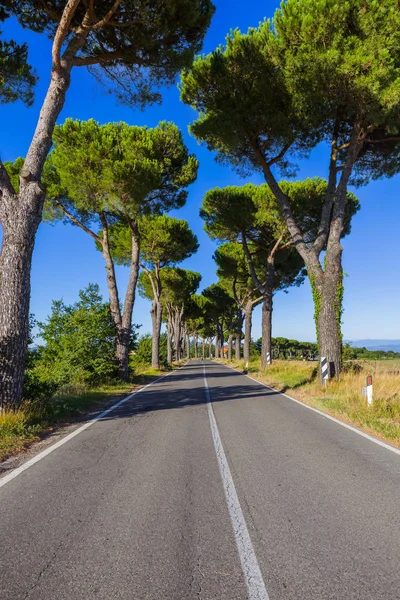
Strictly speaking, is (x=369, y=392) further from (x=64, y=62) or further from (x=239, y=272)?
(x=239, y=272)

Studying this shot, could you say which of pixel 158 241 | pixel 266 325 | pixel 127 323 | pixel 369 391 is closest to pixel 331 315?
pixel 369 391

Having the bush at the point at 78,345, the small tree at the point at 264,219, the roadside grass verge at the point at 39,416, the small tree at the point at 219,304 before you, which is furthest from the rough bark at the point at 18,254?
the small tree at the point at 219,304

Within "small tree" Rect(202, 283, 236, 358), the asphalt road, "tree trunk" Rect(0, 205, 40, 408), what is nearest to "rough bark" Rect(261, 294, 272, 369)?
"small tree" Rect(202, 283, 236, 358)

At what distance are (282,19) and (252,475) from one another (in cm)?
1389

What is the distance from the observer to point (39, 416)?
745 centimetres

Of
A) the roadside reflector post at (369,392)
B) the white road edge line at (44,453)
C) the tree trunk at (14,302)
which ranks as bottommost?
the white road edge line at (44,453)

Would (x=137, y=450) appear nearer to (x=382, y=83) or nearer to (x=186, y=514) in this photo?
(x=186, y=514)

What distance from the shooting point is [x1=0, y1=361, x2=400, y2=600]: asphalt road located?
2.38 metres

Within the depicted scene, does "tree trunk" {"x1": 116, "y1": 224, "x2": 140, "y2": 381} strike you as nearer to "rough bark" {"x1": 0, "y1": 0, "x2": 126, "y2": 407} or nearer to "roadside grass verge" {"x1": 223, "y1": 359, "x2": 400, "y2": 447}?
"roadside grass verge" {"x1": 223, "y1": 359, "x2": 400, "y2": 447}

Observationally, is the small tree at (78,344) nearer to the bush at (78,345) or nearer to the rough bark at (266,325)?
the bush at (78,345)

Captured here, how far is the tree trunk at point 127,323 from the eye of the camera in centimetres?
1701

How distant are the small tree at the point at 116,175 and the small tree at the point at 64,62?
465cm

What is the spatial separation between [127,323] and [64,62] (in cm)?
1105

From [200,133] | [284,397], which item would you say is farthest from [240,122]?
[284,397]
